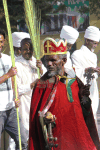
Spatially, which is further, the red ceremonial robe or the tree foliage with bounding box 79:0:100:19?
the tree foliage with bounding box 79:0:100:19

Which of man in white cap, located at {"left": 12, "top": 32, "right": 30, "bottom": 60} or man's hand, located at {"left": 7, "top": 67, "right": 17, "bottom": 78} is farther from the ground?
man in white cap, located at {"left": 12, "top": 32, "right": 30, "bottom": 60}

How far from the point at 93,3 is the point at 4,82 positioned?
8.69 meters

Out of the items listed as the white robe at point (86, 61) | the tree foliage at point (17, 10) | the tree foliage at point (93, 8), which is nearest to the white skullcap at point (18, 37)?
the white robe at point (86, 61)

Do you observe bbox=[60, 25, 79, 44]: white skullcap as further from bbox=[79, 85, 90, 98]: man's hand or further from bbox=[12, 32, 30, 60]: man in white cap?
bbox=[79, 85, 90, 98]: man's hand

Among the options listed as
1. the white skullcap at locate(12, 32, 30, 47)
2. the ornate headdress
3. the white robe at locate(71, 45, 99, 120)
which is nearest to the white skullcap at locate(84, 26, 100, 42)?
the white robe at locate(71, 45, 99, 120)

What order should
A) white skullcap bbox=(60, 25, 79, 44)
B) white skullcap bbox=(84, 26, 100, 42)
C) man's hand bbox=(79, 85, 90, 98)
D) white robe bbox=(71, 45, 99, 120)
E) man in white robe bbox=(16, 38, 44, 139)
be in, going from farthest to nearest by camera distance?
1. white skullcap bbox=(60, 25, 79, 44)
2. white skullcap bbox=(84, 26, 100, 42)
3. white robe bbox=(71, 45, 99, 120)
4. man in white robe bbox=(16, 38, 44, 139)
5. man's hand bbox=(79, 85, 90, 98)

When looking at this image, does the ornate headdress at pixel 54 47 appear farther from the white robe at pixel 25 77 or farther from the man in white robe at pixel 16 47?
the man in white robe at pixel 16 47

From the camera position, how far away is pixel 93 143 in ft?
16.8

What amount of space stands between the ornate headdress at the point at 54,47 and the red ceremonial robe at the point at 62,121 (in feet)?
1.06

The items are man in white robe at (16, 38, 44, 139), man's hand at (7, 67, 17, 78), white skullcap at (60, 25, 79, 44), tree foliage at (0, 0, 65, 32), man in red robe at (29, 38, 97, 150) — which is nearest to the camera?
man in red robe at (29, 38, 97, 150)

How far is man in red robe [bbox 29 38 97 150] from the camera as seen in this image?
16.1 feet

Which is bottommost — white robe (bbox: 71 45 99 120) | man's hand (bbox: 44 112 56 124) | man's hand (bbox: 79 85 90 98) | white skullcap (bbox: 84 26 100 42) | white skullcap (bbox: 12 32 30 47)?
white robe (bbox: 71 45 99 120)

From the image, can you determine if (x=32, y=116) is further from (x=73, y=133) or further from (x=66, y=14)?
(x=66, y=14)

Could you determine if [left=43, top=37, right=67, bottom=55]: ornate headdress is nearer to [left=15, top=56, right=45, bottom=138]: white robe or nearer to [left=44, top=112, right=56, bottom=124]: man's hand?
[left=44, top=112, right=56, bottom=124]: man's hand
